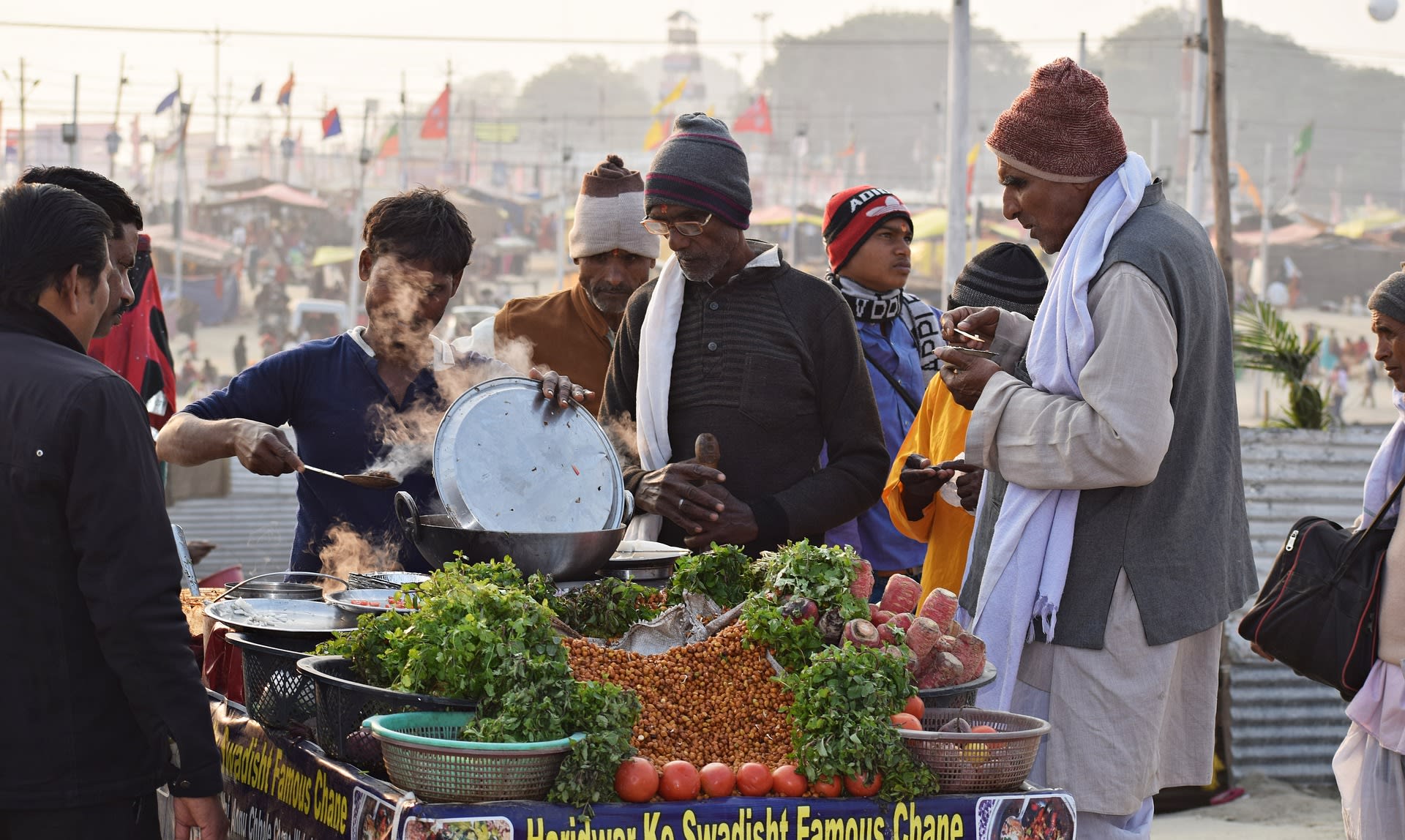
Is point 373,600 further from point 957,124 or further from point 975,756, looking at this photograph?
point 957,124

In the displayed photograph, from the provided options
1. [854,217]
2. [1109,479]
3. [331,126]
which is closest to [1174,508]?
[1109,479]

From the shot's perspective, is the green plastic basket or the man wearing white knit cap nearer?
the green plastic basket

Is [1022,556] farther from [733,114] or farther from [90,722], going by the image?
[733,114]

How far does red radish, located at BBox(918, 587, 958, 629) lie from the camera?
2.81 m

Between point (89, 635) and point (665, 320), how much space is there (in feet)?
6.16

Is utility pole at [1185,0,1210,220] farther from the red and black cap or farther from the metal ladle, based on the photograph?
the metal ladle

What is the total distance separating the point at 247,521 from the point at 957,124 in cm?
800

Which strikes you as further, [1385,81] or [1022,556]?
[1385,81]

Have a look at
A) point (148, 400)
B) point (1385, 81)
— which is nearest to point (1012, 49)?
point (1385, 81)

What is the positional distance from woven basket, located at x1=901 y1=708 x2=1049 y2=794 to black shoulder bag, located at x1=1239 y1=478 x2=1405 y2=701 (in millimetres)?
1408

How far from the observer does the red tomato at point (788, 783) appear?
235 centimetres

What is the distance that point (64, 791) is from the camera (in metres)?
2.40

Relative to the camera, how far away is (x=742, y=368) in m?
3.84

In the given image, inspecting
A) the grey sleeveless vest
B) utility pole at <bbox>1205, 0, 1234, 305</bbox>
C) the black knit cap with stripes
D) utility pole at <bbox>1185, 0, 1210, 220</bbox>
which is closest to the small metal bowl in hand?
the grey sleeveless vest
